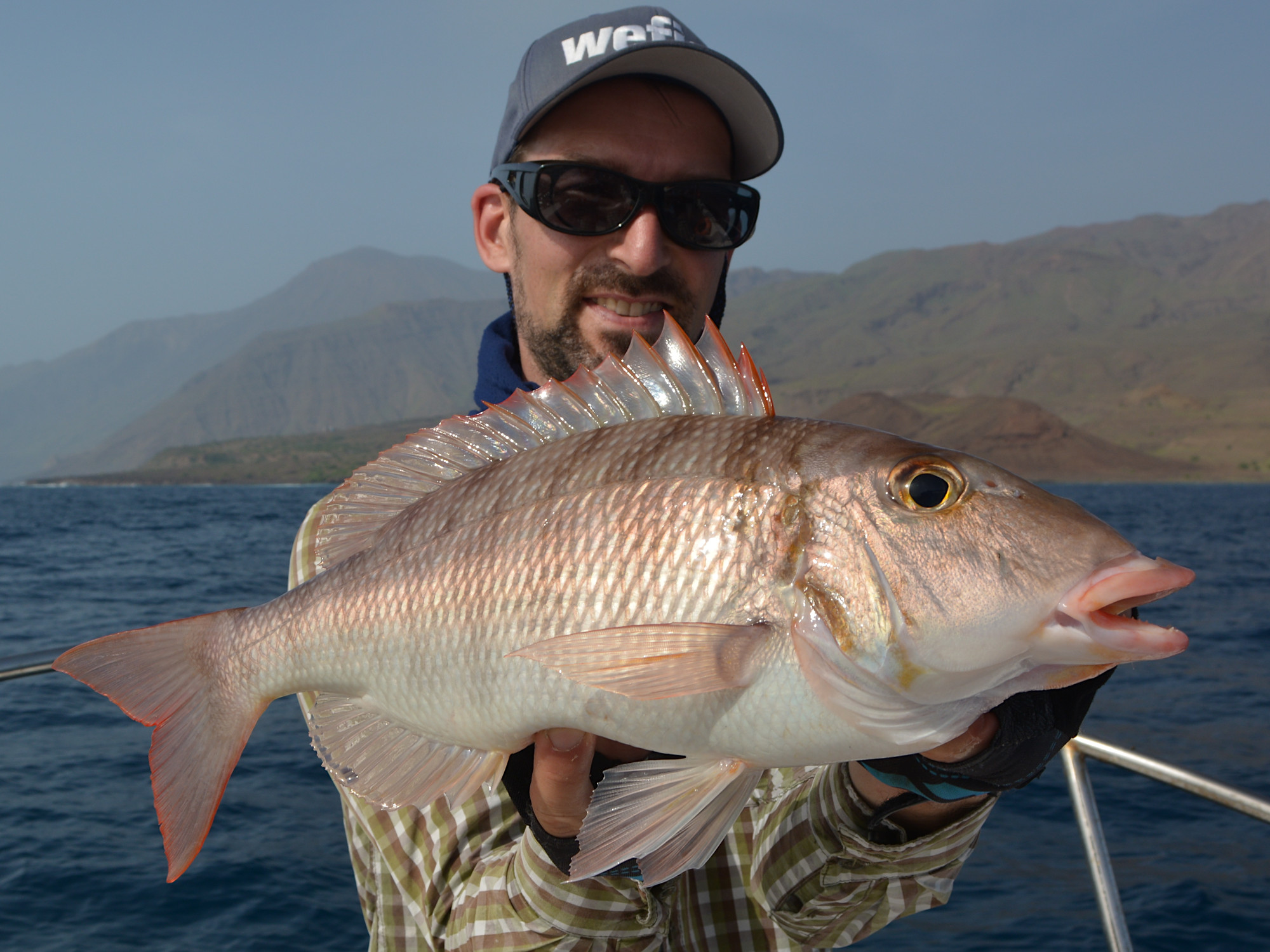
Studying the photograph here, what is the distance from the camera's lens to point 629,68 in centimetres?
292

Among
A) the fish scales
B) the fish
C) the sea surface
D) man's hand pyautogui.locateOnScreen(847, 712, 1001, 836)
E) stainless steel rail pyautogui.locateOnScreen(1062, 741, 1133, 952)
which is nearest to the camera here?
the fish

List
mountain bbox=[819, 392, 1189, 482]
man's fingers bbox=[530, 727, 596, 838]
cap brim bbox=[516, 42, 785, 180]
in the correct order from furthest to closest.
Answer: mountain bbox=[819, 392, 1189, 482]
cap brim bbox=[516, 42, 785, 180]
man's fingers bbox=[530, 727, 596, 838]

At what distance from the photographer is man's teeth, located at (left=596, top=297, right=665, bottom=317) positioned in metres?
3.00

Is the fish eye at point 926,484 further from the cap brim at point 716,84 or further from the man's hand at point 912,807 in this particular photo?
the cap brim at point 716,84

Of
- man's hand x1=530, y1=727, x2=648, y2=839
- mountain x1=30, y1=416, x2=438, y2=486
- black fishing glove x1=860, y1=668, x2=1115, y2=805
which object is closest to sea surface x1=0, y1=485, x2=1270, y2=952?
black fishing glove x1=860, y1=668, x2=1115, y2=805

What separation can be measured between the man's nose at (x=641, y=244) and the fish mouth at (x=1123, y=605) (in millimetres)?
1890

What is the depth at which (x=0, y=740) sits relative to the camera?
10609 millimetres

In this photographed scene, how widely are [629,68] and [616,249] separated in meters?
0.59

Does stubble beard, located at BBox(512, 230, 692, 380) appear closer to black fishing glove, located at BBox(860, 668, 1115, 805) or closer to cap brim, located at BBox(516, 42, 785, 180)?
cap brim, located at BBox(516, 42, 785, 180)

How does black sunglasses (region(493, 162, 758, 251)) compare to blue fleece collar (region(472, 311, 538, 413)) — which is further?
blue fleece collar (region(472, 311, 538, 413))

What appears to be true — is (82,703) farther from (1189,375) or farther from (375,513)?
(1189,375)

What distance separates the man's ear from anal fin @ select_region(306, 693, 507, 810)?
6.15 ft

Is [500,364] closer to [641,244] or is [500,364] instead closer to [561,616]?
[641,244]

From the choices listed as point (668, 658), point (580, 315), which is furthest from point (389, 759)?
point (580, 315)
